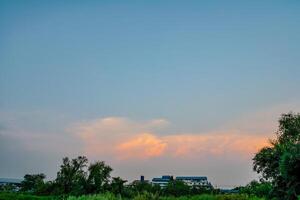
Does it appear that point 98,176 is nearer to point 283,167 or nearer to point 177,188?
point 177,188

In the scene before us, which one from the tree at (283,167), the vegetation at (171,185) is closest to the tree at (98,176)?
the vegetation at (171,185)

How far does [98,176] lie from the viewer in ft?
145

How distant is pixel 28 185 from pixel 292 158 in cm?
5435

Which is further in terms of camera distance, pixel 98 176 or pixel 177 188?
pixel 177 188

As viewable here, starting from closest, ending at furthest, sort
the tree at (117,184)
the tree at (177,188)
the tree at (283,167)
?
the tree at (283,167) → the tree at (117,184) → the tree at (177,188)

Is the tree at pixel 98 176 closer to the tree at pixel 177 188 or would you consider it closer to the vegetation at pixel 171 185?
the vegetation at pixel 171 185

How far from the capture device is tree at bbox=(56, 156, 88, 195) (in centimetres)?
4390

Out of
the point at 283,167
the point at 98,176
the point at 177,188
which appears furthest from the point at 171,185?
the point at 283,167

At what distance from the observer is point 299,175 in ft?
48.4

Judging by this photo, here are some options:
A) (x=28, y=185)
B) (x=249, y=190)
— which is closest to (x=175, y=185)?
(x=249, y=190)

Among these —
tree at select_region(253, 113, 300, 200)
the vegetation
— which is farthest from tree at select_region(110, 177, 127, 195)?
tree at select_region(253, 113, 300, 200)

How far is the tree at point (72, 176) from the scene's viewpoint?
43897 millimetres

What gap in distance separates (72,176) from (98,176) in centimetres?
394

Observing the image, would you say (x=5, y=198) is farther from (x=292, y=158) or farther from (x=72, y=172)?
(x=292, y=158)
